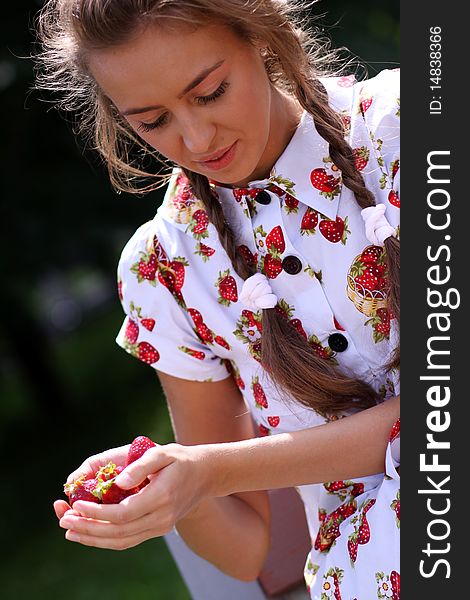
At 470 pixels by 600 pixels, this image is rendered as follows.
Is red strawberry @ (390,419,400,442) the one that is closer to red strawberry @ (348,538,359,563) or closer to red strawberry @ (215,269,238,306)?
red strawberry @ (348,538,359,563)

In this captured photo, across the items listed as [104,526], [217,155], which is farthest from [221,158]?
[104,526]

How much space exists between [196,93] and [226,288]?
1.47 ft

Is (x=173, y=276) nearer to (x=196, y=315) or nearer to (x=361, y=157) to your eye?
(x=196, y=315)

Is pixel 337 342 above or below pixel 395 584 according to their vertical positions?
above

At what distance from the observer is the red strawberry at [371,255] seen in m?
1.84

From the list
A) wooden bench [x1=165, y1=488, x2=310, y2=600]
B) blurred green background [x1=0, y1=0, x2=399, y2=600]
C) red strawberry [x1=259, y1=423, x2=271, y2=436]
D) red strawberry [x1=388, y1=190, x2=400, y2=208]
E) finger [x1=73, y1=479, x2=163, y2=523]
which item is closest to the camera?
finger [x1=73, y1=479, x2=163, y2=523]

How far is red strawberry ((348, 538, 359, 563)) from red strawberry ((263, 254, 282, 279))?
53cm

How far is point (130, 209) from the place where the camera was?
4.27 m

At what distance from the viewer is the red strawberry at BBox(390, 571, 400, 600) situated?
1715 millimetres

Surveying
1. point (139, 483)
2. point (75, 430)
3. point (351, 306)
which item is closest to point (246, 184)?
point (351, 306)

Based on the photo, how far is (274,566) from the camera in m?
2.35

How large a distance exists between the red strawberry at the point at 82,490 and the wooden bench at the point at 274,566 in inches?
25.3

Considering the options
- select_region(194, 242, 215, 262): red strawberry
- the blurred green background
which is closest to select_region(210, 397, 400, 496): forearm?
select_region(194, 242, 215, 262): red strawberry

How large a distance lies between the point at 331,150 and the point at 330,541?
0.79m
